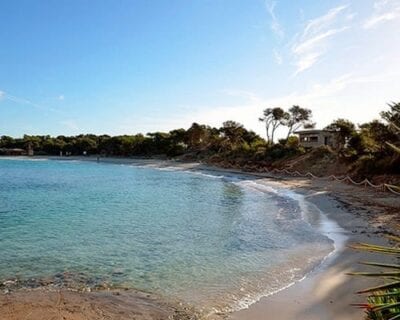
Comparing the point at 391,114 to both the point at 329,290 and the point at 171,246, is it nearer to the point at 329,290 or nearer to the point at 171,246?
the point at 329,290

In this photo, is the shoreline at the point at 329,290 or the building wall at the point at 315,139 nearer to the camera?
the shoreline at the point at 329,290

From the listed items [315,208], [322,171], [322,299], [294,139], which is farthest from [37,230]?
[294,139]

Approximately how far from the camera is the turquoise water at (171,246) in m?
9.94

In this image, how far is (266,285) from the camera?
9586mm

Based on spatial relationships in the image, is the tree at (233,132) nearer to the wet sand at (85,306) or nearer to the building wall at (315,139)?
the building wall at (315,139)

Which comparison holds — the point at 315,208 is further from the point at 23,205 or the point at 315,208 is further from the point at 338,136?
the point at 338,136

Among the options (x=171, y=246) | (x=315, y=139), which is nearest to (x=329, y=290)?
(x=171, y=246)

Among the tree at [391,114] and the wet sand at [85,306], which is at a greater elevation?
the tree at [391,114]

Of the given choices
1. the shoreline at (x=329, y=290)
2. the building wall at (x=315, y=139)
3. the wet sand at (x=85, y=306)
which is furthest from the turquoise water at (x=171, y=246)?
the building wall at (x=315, y=139)

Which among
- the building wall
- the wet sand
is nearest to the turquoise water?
the wet sand

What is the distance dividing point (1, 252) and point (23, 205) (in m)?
13.6

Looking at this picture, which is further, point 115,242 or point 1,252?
point 115,242

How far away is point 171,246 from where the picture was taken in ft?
45.5

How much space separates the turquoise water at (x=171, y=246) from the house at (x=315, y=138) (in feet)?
123
